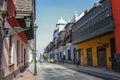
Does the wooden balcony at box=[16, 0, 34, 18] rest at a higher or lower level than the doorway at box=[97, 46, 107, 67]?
higher

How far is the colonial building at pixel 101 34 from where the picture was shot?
29281mm

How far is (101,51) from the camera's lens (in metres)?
37.1

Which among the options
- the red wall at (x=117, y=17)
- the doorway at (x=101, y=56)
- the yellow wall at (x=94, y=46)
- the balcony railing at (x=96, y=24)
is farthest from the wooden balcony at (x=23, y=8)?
the doorway at (x=101, y=56)

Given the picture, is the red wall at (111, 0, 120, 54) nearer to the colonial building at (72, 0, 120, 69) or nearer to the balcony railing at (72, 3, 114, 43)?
the colonial building at (72, 0, 120, 69)

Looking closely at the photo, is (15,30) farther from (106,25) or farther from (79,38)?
(79,38)

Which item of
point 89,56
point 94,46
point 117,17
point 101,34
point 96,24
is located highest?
point 96,24

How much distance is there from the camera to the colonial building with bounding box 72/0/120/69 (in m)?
29.3

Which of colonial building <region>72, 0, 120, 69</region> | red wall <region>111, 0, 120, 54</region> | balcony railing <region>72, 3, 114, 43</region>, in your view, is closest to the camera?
red wall <region>111, 0, 120, 54</region>

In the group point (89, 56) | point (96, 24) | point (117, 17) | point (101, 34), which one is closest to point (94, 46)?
point (89, 56)

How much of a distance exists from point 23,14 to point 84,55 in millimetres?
28676

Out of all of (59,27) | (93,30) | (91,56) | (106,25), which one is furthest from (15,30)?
(59,27)

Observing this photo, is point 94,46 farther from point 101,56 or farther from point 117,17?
point 117,17

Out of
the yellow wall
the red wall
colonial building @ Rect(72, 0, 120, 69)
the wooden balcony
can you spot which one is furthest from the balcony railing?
the wooden balcony

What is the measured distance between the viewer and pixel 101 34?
1310 inches
